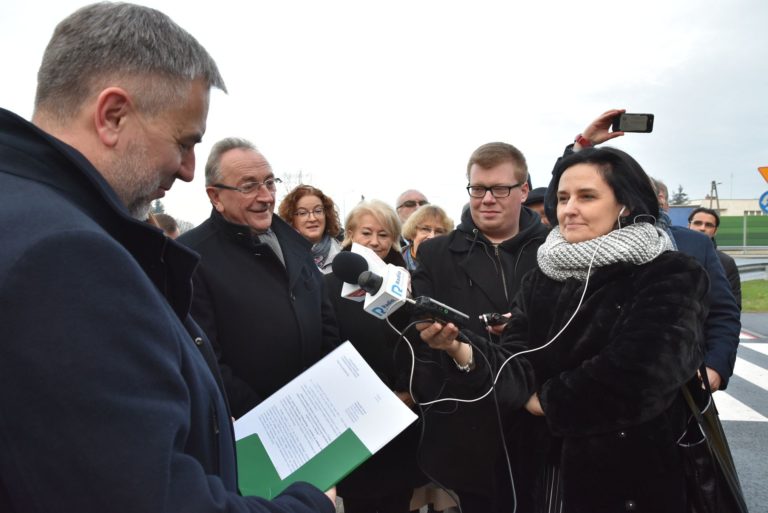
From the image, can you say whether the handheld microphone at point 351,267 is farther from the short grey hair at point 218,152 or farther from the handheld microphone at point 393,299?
the short grey hair at point 218,152

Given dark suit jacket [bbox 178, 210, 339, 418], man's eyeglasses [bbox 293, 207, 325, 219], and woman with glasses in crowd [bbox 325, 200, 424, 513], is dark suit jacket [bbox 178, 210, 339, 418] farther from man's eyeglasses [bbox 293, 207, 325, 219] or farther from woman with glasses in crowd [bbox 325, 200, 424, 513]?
man's eyeglasses [bbox 293, 207, 325, 219]

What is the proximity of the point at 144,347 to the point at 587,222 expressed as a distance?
186 centimetres

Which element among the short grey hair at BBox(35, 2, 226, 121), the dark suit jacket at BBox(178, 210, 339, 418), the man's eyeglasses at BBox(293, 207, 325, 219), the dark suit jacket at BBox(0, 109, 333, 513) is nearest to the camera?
the dark suit jacket at BBox(0, 109, 333, 513)

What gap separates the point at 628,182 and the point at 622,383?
2.76 ft

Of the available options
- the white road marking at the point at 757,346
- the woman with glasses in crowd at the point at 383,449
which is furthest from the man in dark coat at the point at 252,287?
the white road marking at the point at 757,346

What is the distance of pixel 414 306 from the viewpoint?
1.83m

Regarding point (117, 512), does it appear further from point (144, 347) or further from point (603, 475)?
point (603, 475)

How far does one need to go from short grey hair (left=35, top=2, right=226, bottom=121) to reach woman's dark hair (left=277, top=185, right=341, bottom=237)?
3.14 m

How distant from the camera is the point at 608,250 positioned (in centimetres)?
206

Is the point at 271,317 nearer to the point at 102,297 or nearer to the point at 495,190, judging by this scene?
the point at 495,190

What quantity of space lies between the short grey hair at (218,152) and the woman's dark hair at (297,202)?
55.0 inches

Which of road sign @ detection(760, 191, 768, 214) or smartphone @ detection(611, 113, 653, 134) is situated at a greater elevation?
smartphone @ detection(611, 113, 653, 134)

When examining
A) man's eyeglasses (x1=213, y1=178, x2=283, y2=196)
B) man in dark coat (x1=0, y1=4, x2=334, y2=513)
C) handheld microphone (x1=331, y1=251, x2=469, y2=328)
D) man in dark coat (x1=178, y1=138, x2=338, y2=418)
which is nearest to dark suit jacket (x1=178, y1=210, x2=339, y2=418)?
man in dark coat (x1=178, y1=138, x2=338, y2=418)

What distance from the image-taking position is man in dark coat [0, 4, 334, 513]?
2.60 feet
